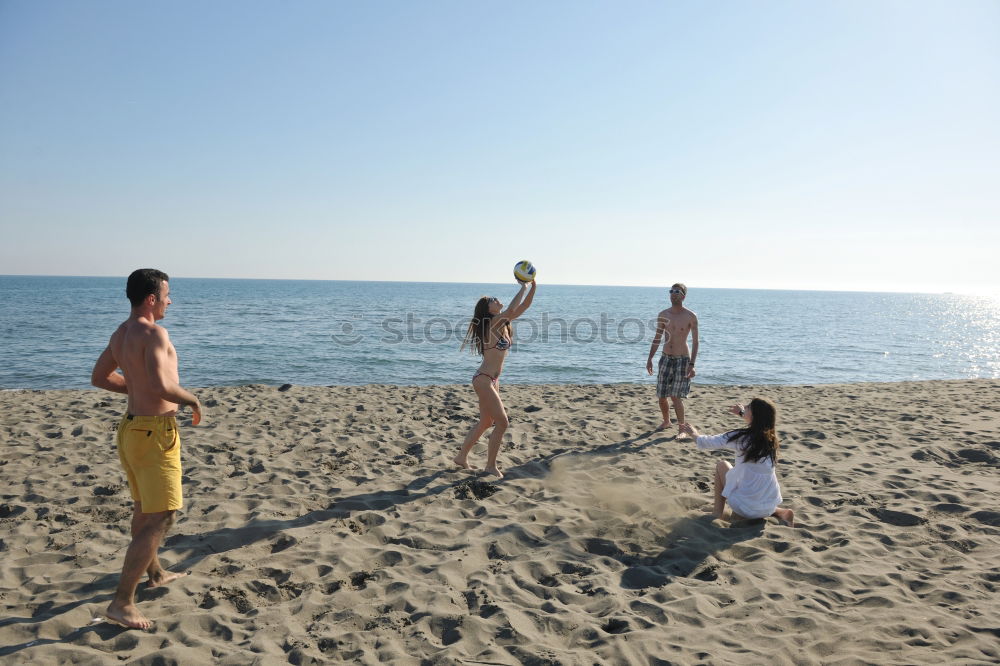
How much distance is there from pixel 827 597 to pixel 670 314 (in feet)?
15.5

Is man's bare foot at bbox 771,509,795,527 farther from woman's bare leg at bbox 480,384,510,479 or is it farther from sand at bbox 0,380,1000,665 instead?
woman's bare leg at bbox 480,384,510,479

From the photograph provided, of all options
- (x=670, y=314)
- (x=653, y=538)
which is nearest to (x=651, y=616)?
(x=653, y=538)

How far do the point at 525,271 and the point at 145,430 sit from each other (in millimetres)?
3492

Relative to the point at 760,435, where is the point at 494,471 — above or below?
below

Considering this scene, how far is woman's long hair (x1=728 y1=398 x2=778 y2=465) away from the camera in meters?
4.50

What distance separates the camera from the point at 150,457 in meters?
3.06

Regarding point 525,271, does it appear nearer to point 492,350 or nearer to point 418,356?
point 492,350

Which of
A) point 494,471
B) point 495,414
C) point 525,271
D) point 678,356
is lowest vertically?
point 494,471

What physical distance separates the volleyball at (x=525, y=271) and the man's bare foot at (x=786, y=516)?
3065mm

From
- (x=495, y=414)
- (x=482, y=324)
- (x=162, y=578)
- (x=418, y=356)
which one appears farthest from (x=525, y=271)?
(x=418, y=356)

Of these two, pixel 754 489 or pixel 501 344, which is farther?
pixel 501 344

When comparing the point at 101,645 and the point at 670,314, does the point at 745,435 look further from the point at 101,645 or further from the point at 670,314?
the point at 101,645

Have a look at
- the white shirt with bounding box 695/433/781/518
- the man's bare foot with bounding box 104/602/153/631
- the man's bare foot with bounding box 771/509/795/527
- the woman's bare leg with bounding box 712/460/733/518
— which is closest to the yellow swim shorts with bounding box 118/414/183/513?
the man's bare foot with bounding box 104/602/153/631

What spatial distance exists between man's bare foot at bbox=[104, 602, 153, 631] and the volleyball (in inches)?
154
